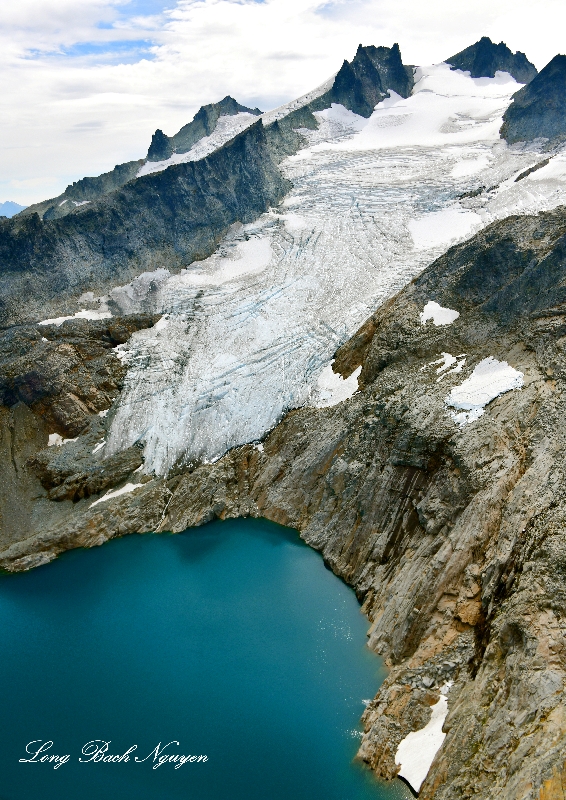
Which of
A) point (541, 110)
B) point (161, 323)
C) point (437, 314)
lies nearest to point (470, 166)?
point (541, 110)

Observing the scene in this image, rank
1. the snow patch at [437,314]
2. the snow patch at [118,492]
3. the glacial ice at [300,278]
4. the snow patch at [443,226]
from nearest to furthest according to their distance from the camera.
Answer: the snow patch at [437,314] → the snow patch at [118,492] → the glacial ice at [300,278] → the snow patch at [443,226]

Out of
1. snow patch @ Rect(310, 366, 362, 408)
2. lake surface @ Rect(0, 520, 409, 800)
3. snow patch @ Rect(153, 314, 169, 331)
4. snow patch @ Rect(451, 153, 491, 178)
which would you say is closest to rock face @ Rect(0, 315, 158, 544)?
snow patch @ Rect(153, 314, 169, 331)

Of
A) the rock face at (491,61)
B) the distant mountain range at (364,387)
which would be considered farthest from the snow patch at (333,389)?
the rock face at (491,61)

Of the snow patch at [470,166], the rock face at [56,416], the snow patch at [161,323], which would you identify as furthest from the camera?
the snow patch at [470,166]

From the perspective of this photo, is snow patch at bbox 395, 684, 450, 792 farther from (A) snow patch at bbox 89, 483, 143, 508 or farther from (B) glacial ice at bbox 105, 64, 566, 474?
(A) snow patch at bbox 89, 483, 143, 508

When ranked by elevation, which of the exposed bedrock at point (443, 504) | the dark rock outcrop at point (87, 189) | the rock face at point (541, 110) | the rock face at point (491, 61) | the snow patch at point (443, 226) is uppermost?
the rock face at point (491, 61)

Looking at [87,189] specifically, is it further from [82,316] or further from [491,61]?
[491,61]

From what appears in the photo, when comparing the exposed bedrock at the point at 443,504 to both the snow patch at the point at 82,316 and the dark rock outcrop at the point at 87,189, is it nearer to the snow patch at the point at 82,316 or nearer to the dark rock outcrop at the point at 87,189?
the snow patch at the point at 82,316
